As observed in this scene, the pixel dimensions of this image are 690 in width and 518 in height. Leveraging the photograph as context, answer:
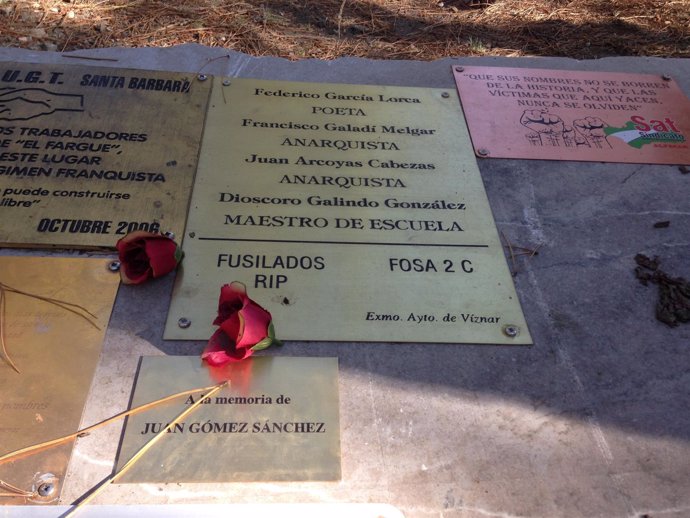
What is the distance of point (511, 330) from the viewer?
1.74 metres

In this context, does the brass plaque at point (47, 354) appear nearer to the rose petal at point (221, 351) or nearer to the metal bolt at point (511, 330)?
the rose petal at point (221, 351)

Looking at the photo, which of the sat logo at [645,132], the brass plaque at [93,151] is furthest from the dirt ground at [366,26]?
the sat logo at [645,132]

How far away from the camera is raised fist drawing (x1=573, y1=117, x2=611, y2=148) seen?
7.84ft

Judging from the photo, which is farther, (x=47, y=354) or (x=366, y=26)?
(x=366, y=26)

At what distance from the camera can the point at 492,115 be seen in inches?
97.0

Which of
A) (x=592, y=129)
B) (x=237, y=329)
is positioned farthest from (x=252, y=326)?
(x=592, y=129)

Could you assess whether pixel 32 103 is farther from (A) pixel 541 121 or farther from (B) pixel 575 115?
(B) pixel 575 115

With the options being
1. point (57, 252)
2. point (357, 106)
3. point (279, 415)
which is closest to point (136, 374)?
point (279, 415)

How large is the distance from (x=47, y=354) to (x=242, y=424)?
1.95ft

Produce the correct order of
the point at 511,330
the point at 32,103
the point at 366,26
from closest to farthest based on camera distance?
1. the point at 511,330
2. the point at 32,103
3. the point at 366,26

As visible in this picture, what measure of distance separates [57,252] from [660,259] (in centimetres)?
206

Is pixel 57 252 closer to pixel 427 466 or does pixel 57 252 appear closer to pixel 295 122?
pixel 295 122

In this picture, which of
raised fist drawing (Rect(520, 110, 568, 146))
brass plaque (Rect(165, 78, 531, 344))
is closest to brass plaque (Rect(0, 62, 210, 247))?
brass plaque (Rect(165, 78, 531, 344))

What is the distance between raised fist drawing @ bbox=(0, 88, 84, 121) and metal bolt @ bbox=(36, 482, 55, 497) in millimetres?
1464
